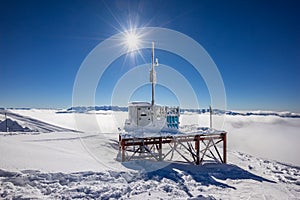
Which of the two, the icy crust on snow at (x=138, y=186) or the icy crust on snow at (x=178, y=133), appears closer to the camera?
the icy crust on snow at (x=138, y=186)

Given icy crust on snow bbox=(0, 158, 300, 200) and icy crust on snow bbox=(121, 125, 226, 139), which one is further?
icy crust on snow bbox=(121, 125, 226, 139)

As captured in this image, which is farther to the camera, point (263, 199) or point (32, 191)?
point (263, 199)

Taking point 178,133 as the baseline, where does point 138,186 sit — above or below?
below

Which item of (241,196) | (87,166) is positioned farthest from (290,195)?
(87,166)

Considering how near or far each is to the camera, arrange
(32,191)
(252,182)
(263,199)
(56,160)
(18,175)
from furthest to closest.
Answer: (252,182) < (56,160) < (263,199) < (18,175) < (32,191)

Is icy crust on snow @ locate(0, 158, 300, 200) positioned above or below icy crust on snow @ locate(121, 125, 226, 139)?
below

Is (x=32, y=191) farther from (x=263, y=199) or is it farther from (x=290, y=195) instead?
(x=290, y=195)

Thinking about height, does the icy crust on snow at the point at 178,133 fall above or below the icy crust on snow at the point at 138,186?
above

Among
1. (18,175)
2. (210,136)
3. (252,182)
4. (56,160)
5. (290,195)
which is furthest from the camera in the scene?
(210,136)

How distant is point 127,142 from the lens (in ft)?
47.3

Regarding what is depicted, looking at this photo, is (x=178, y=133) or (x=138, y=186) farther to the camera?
(x=178, y=133)

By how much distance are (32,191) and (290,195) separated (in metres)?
13.3

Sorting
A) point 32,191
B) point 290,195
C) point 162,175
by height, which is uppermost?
point 32,191

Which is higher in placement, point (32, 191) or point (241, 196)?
point (32, 191)
